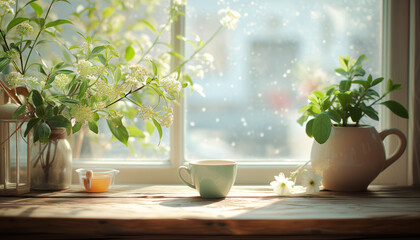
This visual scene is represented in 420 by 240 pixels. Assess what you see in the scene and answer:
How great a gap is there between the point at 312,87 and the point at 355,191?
1.24 ft

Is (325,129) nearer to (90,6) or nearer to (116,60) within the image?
(116,60)

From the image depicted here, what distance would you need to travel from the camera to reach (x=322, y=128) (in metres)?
1.03

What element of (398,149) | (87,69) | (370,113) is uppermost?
(87,69)

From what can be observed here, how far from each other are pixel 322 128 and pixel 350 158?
0.12 meters

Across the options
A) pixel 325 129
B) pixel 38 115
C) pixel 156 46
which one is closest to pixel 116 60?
pixel 156 46

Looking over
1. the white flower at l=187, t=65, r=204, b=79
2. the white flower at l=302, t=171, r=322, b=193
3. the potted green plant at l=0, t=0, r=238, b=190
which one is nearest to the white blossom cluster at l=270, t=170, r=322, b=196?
the white flower at l=302, t=171, r=322, b=193

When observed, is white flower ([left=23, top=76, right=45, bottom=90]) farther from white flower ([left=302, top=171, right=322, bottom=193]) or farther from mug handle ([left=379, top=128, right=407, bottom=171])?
mug handle ([left=379, top=128, right=407, bottom=171])

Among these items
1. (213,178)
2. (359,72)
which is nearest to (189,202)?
(213,178)

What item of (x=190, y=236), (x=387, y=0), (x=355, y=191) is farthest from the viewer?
(x=387, y=0)

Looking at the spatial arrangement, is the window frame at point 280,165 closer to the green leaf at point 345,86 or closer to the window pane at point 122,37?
the window pane at point 122,37

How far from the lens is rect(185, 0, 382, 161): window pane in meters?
1.31

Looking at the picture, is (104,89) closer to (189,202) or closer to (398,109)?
(189,202)

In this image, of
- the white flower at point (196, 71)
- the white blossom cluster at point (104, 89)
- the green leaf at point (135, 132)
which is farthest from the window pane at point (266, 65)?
the white blossom cluster at point (104, 89)

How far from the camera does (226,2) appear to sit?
1.31m
